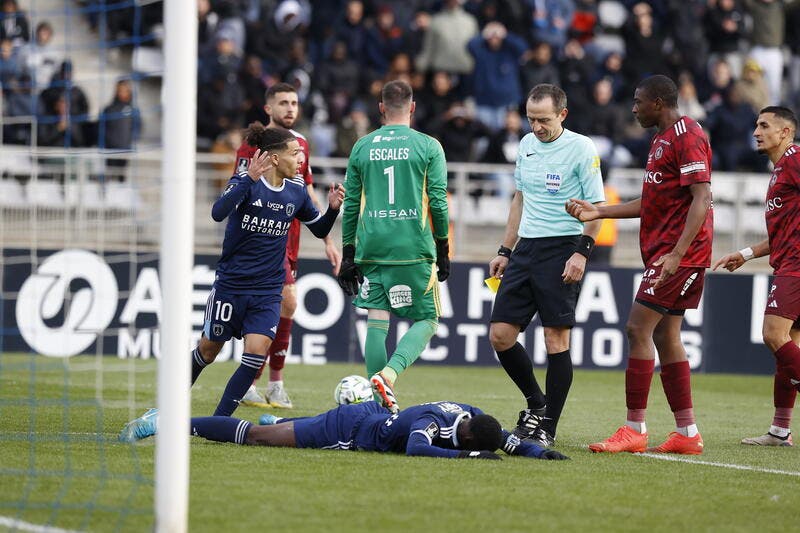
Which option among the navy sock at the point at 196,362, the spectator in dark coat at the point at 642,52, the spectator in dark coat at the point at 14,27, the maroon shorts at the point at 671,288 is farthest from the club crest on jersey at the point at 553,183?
the spectator in dark coat at the point at 642,52

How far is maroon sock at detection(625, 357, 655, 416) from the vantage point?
808 cm

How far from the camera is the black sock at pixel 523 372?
27.3 ft

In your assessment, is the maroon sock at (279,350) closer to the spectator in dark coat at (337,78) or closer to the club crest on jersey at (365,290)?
the club crest on jersey at (365,290)

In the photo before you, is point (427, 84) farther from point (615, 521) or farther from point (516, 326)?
point (615, 521)

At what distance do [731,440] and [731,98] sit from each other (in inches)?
433

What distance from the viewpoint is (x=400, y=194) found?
28.7ft

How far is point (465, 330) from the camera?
1534 centimetres

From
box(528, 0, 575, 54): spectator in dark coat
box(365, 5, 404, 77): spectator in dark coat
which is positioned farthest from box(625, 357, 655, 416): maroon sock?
box(528, 0, 575, 54): spectator in dark coat

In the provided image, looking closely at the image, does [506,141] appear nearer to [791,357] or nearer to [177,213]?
[791,357]

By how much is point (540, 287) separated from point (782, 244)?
197cm

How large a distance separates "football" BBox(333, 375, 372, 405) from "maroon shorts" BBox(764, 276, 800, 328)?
2.87 metres

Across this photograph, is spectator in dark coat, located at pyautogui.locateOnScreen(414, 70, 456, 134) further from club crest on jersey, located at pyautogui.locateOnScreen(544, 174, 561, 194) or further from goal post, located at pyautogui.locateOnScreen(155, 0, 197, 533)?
goal post, located at pyautogui.locateOnScreen(155, 0, 197, 533)

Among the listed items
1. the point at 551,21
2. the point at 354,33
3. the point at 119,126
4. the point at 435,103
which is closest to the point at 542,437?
the point at 119,126

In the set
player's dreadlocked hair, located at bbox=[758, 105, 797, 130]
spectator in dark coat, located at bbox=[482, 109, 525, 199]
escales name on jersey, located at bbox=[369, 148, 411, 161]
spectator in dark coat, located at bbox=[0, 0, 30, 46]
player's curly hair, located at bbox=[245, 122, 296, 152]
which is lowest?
escales name on jersey, located at bbox=[369, 148, 411, 161]
